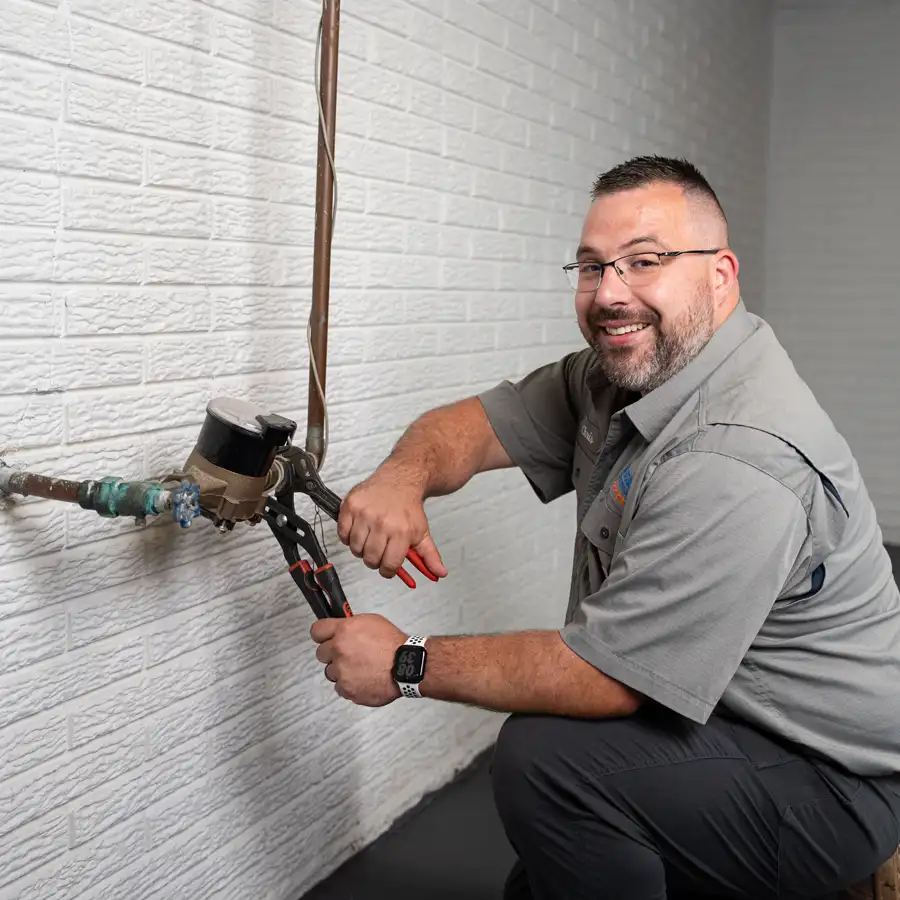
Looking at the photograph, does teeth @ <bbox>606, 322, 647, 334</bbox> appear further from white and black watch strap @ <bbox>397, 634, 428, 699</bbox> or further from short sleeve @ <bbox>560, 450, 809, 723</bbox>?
white and black watch strap @ <bbox>397, 634, 428, 699</bbox>

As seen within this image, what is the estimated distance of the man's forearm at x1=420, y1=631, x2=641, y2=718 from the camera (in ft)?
5.09

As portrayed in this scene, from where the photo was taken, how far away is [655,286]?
1.77 m

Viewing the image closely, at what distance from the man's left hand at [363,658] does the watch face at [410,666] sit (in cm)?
1

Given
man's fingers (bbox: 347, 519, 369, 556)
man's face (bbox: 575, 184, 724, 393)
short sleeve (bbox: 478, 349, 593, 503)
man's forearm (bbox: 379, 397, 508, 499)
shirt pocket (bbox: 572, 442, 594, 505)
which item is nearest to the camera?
man's fingers (bbox: 347, 519, 369, 556)

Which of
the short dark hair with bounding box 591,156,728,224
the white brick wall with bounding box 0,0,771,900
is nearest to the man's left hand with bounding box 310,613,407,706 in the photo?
the white brick wall with bounding box 0,0,771,900

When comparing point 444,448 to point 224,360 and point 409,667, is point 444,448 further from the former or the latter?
point 409,667

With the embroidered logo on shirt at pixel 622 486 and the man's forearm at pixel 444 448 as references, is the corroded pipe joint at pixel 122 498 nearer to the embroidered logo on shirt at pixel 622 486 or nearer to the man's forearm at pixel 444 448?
the man's forearm at pixel 444 448

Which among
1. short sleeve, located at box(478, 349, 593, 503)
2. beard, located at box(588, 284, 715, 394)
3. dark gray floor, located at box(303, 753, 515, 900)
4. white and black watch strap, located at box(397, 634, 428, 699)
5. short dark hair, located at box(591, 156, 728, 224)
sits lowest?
dark gray floor, located at box(303, 753, 515, 900)

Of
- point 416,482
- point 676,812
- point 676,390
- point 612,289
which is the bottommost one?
point 676,812

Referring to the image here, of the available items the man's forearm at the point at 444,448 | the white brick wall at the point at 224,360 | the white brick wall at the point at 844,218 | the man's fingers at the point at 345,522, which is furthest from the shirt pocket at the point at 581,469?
the white brick wall at the point at 844,218

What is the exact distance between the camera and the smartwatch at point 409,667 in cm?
157

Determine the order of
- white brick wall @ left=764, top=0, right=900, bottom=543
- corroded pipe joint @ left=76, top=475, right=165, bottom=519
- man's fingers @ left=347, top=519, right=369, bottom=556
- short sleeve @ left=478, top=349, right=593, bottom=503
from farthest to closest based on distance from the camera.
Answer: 1. white brick wall @ left=764, top=0, right=900, bottom=543
2. short sleeve @ left=478, top=349, right=593, bottom=503
3. man's fingers @ left=347, top=519, right=369, bottom=556
4. corroded pipe joint @ left=76, top=475, right=165, bottom=519

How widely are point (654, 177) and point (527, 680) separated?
81 centimetres

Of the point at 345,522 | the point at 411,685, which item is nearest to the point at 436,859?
the point at 411,685
